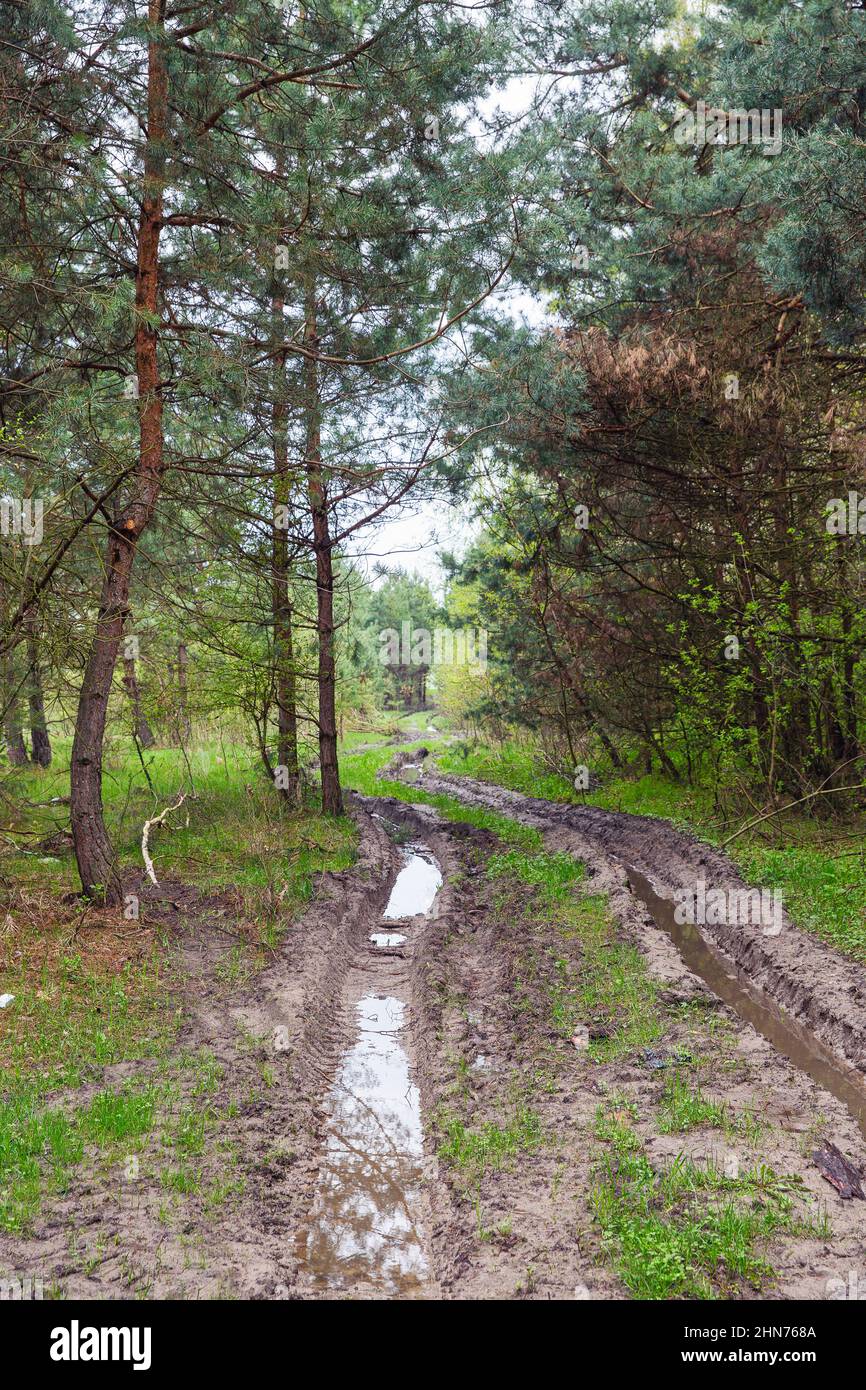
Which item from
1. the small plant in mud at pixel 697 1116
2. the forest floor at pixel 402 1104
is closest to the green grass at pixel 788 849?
the forest floor at pixel 402 1104

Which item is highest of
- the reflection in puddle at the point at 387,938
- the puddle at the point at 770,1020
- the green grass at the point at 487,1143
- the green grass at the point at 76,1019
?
the green grass at the point at 76,1019

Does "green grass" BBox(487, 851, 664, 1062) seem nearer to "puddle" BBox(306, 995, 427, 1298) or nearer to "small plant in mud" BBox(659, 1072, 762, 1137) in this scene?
"small plant in mud" BBox(659, 1072, 762, 1137)

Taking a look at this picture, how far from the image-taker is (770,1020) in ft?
22.6

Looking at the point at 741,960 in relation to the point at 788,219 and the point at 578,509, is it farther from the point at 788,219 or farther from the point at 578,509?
the point at 578,509

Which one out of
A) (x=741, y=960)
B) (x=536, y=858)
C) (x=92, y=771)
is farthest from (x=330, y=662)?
(x=741, y=960)

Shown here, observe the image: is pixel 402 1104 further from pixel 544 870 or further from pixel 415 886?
pixel 415 886

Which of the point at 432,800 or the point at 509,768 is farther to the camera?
the point at 509,768

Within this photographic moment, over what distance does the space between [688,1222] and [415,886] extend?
846 centimetres

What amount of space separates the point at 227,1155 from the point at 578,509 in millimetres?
11214

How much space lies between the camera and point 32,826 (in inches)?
492

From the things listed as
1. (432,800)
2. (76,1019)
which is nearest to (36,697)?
(76,1019)

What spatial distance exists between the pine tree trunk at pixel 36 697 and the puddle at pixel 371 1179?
4317mm

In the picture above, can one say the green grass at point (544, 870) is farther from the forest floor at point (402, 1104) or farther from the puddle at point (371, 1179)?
the puddle at point (371, 1179)

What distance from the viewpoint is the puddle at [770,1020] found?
5672 mm
